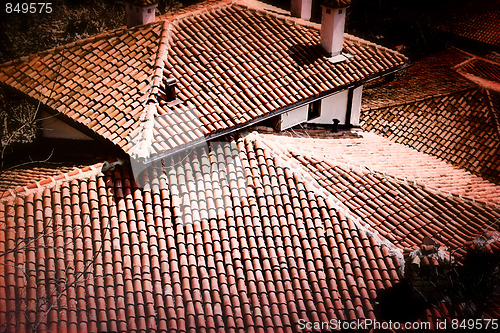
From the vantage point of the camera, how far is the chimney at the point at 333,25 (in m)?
13.3

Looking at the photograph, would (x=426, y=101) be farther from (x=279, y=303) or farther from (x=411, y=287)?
(x=279, y=303)

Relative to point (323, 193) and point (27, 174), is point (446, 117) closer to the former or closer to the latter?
point (323, 193)

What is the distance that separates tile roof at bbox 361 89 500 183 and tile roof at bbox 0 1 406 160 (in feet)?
15.1

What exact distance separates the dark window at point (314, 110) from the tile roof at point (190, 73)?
38.0 inches

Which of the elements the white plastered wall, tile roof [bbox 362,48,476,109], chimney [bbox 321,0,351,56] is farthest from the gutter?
tile roof [bbox 362,48,476,109]

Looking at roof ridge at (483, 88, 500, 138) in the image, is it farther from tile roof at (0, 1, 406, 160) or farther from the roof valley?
the roof valley

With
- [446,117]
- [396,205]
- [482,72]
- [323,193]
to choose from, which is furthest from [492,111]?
[323,193]

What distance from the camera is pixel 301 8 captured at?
1534cm

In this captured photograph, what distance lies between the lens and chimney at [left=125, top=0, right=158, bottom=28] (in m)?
12.6

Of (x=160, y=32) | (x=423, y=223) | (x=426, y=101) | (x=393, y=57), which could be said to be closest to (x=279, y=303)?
(x=423, y=223)

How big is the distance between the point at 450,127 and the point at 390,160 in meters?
5.85

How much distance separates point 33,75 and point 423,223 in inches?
385

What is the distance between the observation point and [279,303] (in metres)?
8.71

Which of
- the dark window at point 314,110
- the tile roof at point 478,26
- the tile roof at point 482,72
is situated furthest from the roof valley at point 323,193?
the tile roof at point 478,26
